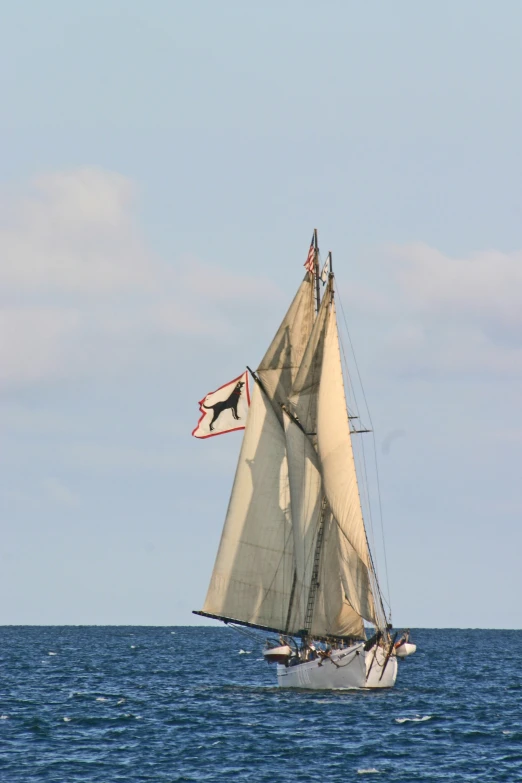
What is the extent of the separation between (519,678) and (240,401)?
3592 cm

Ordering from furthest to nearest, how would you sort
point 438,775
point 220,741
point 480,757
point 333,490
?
point 333,490 → point 220,741 → point 480,757 → point 438,775

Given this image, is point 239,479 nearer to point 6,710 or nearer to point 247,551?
point 247,551

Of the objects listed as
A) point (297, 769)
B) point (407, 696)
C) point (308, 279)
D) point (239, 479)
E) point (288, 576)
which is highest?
point (308, 279)

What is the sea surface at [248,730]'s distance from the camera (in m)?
44.2

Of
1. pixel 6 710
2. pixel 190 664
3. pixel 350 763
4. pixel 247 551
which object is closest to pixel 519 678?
pixel 190 664

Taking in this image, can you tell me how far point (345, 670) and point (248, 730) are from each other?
10544mm

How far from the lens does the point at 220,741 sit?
50.6 m

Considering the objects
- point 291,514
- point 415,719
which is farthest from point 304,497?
point 415,719

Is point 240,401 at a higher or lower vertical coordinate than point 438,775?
higher

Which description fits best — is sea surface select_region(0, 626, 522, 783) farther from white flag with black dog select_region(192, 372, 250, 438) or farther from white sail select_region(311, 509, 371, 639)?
white flag with black dog select_region(192, 372, 250, 438)

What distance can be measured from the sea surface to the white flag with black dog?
1397cm

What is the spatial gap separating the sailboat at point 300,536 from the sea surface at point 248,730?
2.12m

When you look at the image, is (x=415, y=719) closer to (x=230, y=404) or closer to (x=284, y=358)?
(x=284, y=358)

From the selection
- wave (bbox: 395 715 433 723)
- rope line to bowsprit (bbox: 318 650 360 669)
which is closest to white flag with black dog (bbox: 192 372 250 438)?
rope line to bowsprit (bbox: 318 650 360 669)
